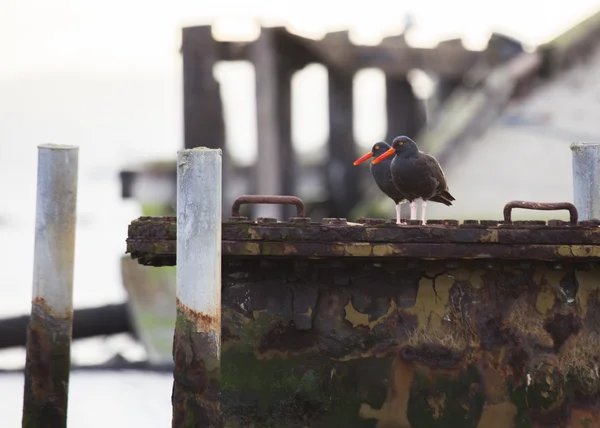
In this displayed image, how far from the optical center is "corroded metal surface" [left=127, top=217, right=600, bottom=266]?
896cm

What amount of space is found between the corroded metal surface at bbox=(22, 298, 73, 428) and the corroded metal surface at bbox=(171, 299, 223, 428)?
7.70 ft

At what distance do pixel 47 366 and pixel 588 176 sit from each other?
509cm

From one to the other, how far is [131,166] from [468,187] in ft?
23.4

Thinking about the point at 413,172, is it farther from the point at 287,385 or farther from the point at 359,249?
the point at 287,385

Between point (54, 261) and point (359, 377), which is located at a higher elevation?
point (54, 261)

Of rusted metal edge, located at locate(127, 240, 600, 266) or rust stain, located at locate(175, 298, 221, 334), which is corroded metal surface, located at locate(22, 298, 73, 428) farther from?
rust stain, located at locate(175, 298, 221, 334)

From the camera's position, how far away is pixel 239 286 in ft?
30.6

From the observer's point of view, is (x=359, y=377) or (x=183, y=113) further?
(x=183, y=113)

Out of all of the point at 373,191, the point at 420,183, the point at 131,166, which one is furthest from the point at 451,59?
the point at 420,183

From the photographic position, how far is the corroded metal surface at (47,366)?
10875 millimetres

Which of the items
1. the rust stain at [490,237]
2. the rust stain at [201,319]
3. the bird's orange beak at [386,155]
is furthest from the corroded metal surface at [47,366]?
the rust stain at [490,237]

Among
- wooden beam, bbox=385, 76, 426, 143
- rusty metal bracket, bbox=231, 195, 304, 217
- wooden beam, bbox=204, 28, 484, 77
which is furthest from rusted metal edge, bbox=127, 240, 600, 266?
wooden beam, bbox=385, 76, 426, 143

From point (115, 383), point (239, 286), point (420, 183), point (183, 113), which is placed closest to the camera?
point (239, 286)

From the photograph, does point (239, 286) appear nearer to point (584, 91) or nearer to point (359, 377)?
point (359, 377)
